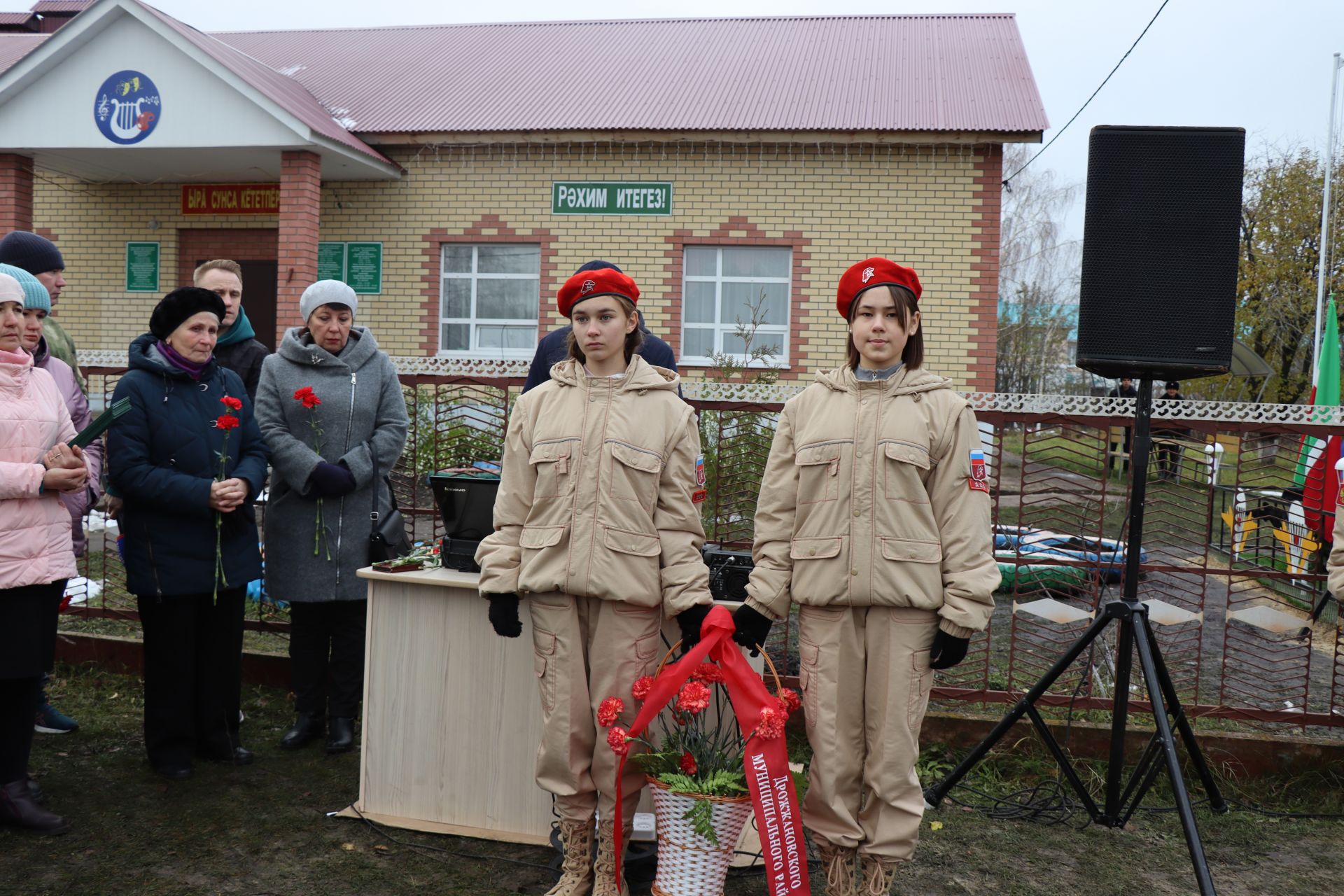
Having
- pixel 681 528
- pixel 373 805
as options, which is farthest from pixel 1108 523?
pixel 373 805

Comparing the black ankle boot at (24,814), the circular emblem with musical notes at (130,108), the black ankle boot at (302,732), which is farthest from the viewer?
the circular emblem with musical notes at (130,108)

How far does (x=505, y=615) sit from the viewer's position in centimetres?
303

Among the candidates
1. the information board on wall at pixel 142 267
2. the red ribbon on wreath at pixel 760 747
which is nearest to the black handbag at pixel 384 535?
the red ribbon on wreath at pixel 760 747

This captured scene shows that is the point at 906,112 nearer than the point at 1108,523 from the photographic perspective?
No

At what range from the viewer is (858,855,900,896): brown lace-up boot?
2.86 metres

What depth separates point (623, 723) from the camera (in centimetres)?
304

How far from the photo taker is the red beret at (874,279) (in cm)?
297

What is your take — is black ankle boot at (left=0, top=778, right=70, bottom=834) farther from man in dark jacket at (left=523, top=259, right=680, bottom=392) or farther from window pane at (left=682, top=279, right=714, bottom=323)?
window pane at (left=682, top=279, right=714, bottom=323)

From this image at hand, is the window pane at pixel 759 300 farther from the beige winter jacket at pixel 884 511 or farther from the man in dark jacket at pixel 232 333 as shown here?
the beige winter jacket at pixel 884 511

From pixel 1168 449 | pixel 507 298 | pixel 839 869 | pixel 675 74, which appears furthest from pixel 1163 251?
pixel 675 74

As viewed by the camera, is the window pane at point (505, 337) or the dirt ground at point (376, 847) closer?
the dirt ground at point (376, 847)

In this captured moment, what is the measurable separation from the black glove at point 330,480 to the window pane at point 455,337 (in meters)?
9.46

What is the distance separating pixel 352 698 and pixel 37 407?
1.59m

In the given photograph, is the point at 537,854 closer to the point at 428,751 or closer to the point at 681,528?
the point at 428,751
